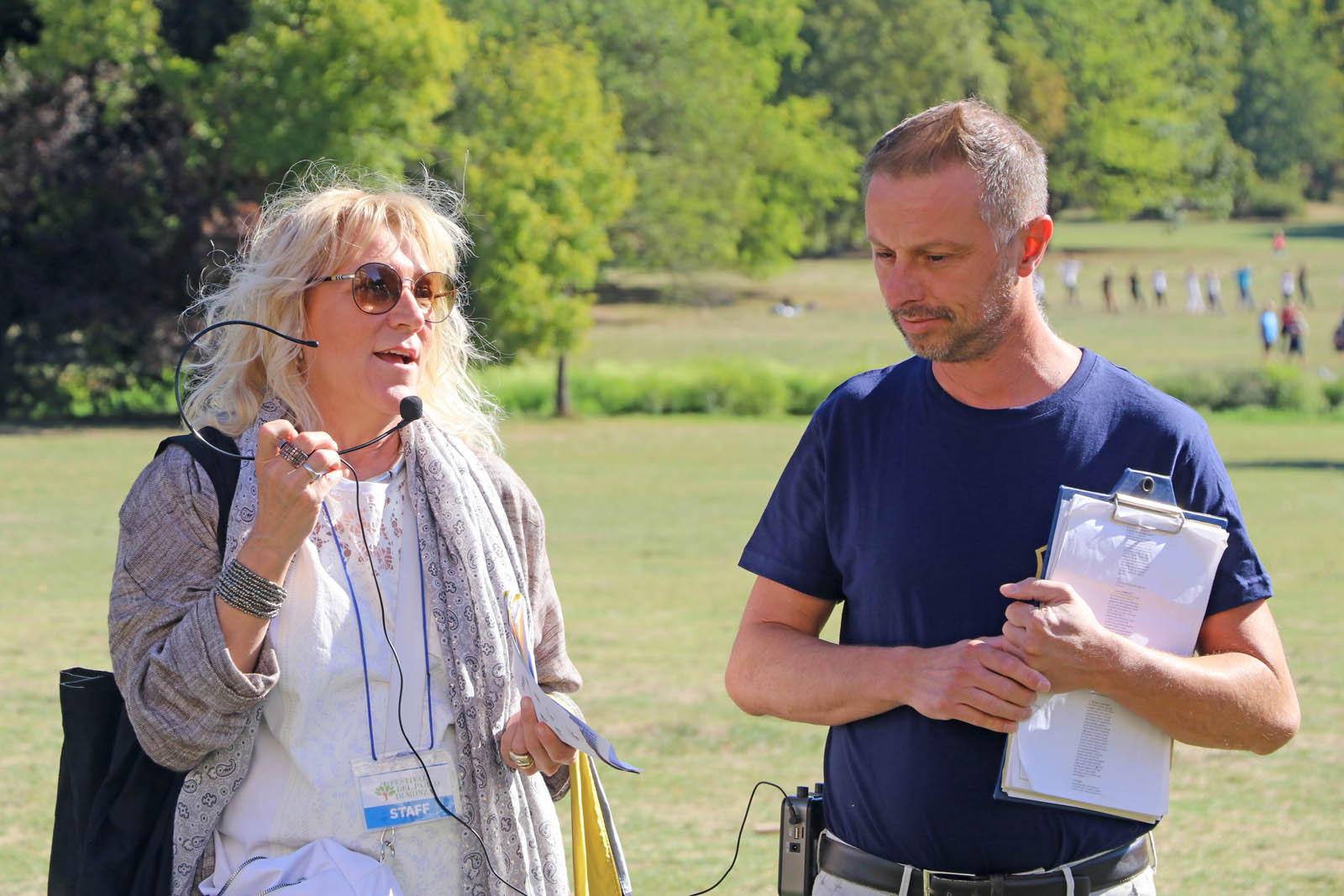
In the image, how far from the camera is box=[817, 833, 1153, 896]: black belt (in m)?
2.84

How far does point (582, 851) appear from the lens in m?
3.45

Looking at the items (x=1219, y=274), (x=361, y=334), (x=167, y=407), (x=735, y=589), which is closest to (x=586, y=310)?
(x=167, y=407)

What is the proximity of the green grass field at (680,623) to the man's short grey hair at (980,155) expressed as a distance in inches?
168

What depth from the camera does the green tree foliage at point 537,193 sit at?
124 feet

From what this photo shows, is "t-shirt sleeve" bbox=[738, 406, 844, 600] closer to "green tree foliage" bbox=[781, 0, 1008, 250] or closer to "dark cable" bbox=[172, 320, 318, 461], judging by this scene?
"dark cable" bbox=[172, 320, 318, 461]

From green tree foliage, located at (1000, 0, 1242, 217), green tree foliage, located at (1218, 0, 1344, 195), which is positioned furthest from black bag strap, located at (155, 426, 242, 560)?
green tree foliage, located at (1218, 0, 1344, 195)

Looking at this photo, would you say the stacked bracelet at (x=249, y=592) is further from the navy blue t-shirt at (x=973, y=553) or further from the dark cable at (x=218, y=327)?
the navy blue t-shirt at (x=973, y=553)

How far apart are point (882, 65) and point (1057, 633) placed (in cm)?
8862

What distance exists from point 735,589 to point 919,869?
474 inches

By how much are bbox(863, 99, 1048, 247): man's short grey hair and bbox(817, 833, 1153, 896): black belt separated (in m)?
1.14

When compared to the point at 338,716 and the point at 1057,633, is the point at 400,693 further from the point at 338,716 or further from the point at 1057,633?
the point at 1057,633

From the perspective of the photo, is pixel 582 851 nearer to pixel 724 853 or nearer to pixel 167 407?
pixel 724 853

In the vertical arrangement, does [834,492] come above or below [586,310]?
above

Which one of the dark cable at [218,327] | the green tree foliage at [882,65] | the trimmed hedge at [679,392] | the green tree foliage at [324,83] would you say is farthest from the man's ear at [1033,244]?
the green tree foliage at [882,65]
